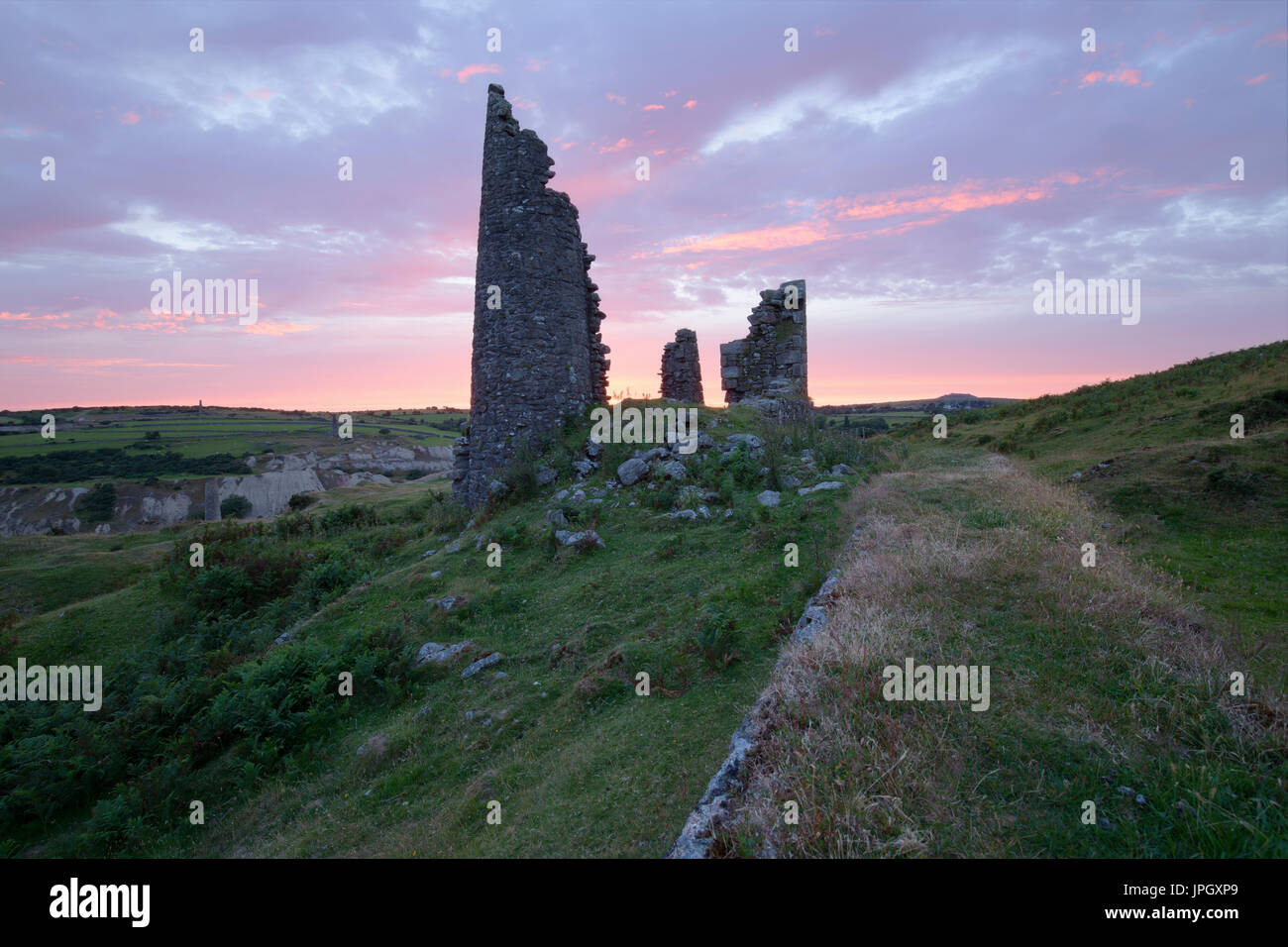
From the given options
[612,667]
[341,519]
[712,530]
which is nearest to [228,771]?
[612,667]

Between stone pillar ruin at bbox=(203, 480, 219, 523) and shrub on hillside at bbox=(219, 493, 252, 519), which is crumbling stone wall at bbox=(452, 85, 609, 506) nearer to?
stone pillar ruin at bbox=(203, 480, 219, 523)

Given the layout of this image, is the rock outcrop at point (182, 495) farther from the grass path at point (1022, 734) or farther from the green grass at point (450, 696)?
the grass path at point (1022, 734)

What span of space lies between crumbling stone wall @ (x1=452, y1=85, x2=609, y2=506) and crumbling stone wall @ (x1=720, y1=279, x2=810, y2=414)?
7.53 metres

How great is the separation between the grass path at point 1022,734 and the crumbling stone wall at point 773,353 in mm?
14347

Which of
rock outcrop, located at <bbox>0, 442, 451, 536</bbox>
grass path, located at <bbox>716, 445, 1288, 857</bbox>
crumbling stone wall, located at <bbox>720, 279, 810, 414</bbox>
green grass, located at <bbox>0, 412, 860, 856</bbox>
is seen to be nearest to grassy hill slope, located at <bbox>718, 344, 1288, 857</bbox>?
grass path, located at <bbox>716, 445, 1288, 857</bbox>

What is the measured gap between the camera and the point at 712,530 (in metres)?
10.5

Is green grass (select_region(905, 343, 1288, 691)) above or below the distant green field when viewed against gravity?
below

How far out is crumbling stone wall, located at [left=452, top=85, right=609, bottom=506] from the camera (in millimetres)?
15141

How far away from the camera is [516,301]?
49.4 feet

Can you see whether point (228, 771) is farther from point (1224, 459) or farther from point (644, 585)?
point (1224, 459)

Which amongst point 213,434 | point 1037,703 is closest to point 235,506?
point 213,434
